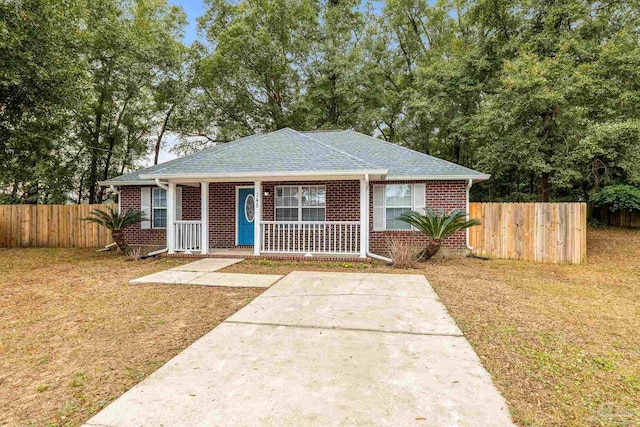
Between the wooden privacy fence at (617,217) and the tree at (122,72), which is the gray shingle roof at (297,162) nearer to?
the tree at (122,72)

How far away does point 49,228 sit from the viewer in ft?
45.2

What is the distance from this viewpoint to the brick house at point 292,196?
9.47 meters

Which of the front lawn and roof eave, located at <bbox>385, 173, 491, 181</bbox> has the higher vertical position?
→ roof eave, located at <bbox>385, 173, 491, 181</bbox>

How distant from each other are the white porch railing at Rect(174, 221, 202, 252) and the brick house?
1.1 inches

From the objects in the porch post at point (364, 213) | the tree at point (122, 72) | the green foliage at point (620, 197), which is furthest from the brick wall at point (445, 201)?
the tree at point (122, 72)

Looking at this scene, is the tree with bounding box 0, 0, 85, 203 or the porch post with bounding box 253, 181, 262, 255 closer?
the tree with bounding box 0, 0, 85, 203

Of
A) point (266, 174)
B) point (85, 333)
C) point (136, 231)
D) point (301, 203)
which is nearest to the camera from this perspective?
point (85, 333)

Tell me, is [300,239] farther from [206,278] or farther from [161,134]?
[161,134]

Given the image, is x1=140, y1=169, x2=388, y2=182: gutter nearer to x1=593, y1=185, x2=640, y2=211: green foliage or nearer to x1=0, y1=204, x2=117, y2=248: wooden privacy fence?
x1=0, y1=204, x2=117, y2=248: wooden privacy fence

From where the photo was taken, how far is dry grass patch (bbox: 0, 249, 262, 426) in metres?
2.74

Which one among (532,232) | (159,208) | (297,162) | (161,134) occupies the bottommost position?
(532,232)

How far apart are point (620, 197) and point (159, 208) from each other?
60.9ft

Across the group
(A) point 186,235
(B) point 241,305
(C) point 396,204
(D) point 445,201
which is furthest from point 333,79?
(B) point 241,305

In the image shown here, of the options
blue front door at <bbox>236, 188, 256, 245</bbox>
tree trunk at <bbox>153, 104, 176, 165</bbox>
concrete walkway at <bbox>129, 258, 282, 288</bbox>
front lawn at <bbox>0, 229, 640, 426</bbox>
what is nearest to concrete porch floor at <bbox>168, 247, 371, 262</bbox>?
front lawn at <bbox>0, 229, 640, 426</bbox>
